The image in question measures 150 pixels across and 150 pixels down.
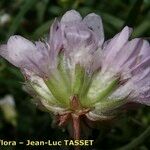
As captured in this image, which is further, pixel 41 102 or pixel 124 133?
pixel 124 133

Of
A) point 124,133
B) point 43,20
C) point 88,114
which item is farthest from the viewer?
point 43,20

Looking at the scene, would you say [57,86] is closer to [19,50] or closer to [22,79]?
[19,50]

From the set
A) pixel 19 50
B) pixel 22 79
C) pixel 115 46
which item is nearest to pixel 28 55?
pixel 19 50

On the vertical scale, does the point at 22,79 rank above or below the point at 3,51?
below

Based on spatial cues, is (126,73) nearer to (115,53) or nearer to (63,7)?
(115,53)

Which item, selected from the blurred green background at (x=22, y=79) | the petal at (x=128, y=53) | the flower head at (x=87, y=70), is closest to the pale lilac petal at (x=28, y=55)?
the flower head at (x=87, y=70)

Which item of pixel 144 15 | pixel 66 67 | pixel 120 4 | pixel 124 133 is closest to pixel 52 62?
pixel 66 67
